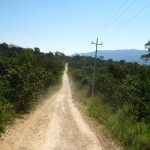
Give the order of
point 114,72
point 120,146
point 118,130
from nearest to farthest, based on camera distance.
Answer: point 120,146
point 118,130
point 114,72

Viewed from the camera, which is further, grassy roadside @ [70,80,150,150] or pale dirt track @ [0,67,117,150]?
grassy roadside @ [70,80,150,150]

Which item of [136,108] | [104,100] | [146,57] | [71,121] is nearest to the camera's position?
[136,108]

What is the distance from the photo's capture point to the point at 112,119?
19.0 m

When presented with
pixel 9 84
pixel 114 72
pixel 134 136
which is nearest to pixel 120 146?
pixel 134 136

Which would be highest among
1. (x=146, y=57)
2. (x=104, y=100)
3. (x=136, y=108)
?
(x=146, y=57)

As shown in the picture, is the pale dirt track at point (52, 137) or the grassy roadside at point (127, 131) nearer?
the pale dirt track at point (52, 137)

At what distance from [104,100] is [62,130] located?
12.5 meters

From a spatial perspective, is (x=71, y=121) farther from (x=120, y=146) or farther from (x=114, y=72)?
(x=114, y=72)

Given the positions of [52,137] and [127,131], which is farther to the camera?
[127,131]

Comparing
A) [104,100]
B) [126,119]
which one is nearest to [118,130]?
[126,119]

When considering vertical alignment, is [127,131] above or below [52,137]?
above

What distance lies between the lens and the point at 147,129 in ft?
49.9

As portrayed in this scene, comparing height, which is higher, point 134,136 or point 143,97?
point 143,97

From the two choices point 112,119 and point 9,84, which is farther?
point 9,84
